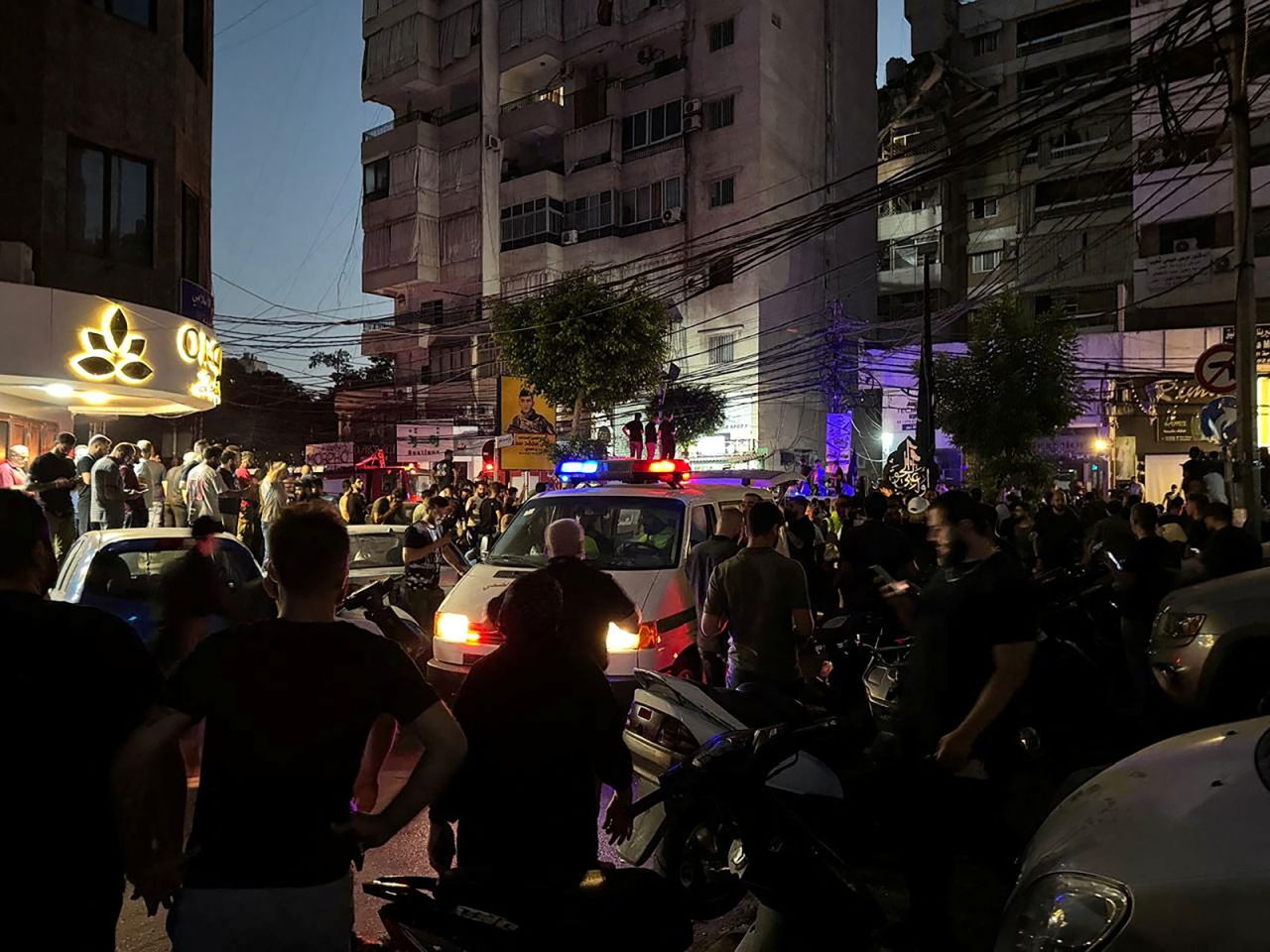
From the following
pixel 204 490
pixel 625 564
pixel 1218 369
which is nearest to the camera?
pixel 625 564

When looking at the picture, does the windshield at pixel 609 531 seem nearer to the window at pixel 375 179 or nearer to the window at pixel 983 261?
the window at pixel 983 261

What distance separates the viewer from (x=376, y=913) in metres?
4.55

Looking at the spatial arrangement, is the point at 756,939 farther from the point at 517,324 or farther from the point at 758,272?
the point at 758,272

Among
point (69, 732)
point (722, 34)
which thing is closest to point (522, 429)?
point (69, 732)

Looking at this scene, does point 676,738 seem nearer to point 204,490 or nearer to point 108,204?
point 204,490

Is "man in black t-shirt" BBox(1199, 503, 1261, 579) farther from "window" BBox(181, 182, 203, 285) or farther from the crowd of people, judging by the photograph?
"window" BBox(181, 182, 203, 285)

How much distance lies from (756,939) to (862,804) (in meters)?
0.84

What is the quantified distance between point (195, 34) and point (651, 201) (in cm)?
2305

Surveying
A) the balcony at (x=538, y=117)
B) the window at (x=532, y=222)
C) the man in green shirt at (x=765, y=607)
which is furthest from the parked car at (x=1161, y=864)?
the balcony at (x=538, y=117)

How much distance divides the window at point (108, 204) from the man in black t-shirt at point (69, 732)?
15.2m

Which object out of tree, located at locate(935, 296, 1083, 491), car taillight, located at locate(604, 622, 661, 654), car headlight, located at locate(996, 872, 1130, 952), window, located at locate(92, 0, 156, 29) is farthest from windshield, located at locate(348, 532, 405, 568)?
tree, located at locate(935, 296, 1083, 491)

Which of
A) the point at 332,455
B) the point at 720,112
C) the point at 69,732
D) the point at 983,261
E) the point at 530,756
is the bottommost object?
the point at 530,756

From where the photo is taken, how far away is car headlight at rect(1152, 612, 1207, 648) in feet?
22.0

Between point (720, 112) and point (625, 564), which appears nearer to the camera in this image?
point (625, 564)
